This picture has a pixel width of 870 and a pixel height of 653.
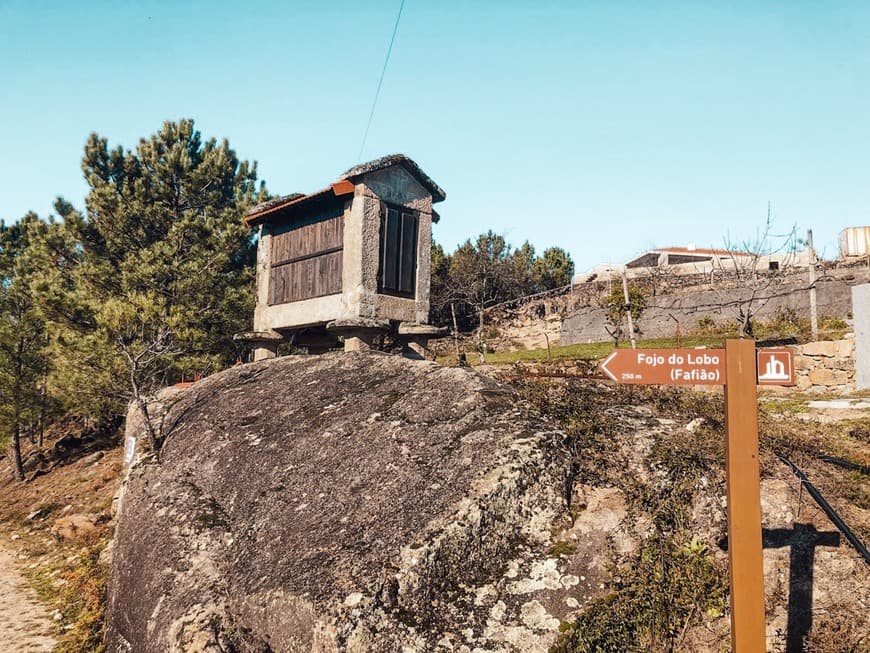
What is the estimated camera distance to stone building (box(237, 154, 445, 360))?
9.60 m

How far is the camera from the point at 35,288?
13.8 metres

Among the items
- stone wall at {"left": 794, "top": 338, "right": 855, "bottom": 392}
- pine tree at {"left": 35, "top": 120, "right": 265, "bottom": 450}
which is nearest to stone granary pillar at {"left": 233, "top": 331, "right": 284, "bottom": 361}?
pine tree at {"left": 35, "top": 120, "right": 265, "bottom": 450}

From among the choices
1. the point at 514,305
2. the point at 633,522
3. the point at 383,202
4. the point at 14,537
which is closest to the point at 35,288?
the point at 14,537

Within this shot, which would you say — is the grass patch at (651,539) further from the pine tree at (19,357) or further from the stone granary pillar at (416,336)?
the pine tree at (19,357)

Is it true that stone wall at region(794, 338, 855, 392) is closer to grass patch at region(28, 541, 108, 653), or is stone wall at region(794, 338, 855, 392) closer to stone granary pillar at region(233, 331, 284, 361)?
stone granary pillar at region(233, 331, 284, 361)

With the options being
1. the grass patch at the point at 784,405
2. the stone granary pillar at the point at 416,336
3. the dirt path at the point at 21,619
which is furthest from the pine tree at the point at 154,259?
the grass patch at the point at 784,405

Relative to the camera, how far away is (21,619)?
773 centimetres

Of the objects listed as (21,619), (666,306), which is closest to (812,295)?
(666,306)

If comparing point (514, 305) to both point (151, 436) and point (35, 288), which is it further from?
point (151, 436)

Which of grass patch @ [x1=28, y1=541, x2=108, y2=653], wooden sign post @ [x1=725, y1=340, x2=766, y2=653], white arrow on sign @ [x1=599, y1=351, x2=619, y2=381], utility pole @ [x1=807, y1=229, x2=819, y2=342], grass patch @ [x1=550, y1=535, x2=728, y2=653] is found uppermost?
utility pole @ [x1=807, y1=229, x2=819, y2=342]

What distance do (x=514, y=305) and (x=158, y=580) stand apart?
2342cm

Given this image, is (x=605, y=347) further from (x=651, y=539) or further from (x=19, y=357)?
(x=19, y=357)

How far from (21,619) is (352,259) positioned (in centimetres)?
660

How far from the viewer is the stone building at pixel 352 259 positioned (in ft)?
31.5
